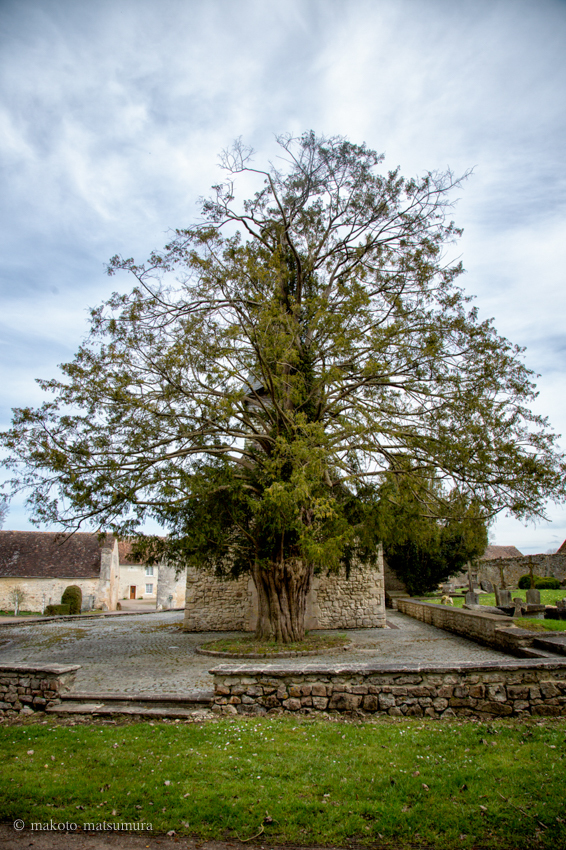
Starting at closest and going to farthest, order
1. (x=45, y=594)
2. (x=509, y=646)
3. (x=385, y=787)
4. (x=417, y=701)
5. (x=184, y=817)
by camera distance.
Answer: (x=184, y=817) < (x=385, y=787) < (x=417, y=701) < (x=509, y=646) < (x=45, y=594)

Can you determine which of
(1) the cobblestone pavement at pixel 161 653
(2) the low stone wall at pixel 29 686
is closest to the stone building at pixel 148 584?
(1) the cobblestone pavement at pixel 161 653

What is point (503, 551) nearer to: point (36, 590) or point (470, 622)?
point (470, 622)

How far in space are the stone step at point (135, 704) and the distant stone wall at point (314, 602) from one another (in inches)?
438

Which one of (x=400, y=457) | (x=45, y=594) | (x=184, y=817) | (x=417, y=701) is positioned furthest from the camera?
(x=45, y=594)

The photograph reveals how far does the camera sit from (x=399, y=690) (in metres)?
5.72

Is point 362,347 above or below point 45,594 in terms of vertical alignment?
above

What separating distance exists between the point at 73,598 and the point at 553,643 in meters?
25.8

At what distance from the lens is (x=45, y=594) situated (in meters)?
29.1

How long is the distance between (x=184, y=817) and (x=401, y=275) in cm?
1151

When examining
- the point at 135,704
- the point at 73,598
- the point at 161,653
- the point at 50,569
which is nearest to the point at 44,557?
the point at 50,569

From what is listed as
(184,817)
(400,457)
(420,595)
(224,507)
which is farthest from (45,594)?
(184,817)

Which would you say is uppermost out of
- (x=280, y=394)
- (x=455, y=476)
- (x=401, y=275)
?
(x=401, y=275)

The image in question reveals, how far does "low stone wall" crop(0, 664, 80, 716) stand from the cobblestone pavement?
68 cm

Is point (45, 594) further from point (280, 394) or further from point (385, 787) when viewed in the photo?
point (385, 787)
